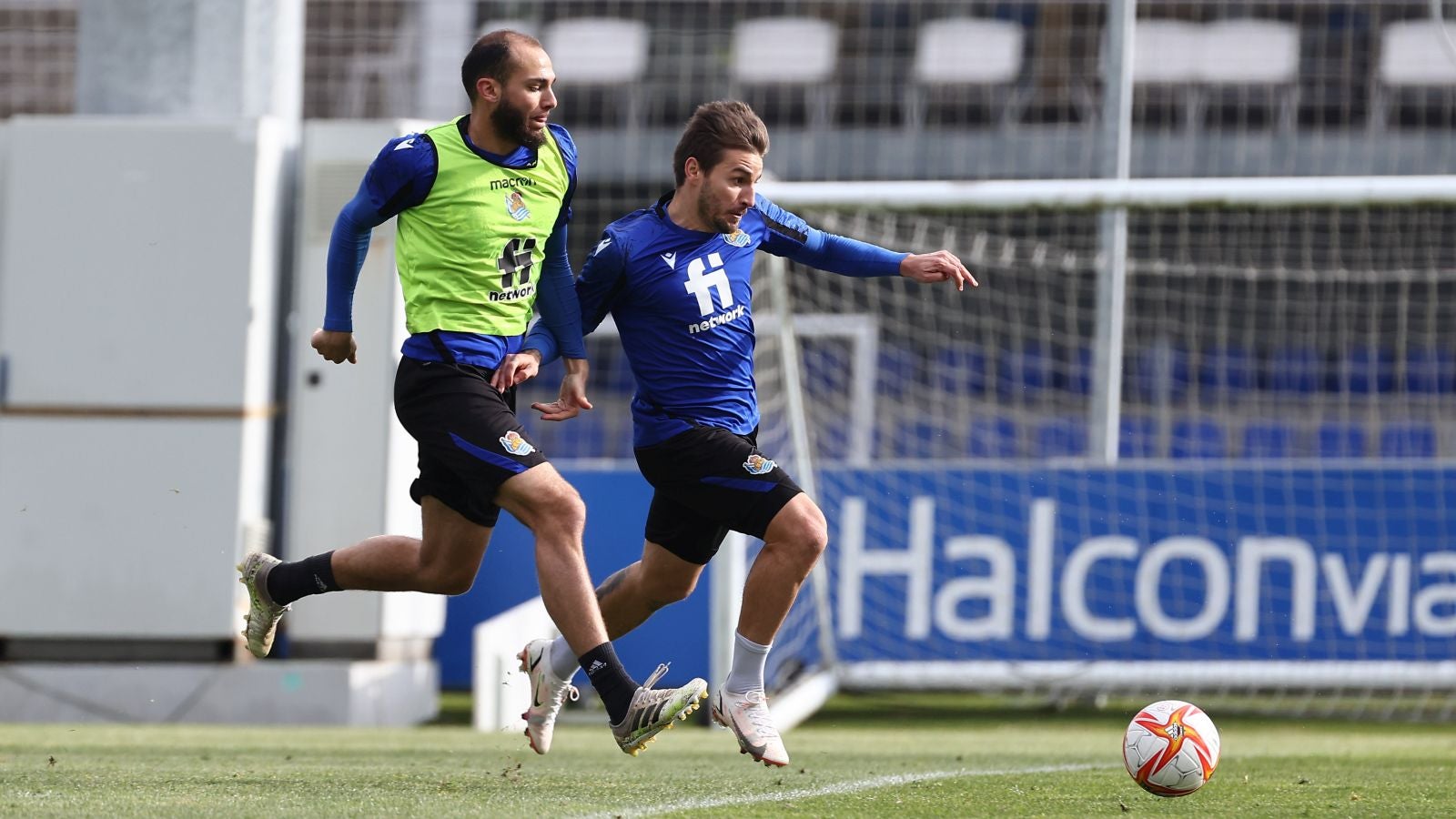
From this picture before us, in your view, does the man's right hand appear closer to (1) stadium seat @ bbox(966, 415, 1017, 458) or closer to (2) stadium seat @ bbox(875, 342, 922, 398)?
(2) stadium seat @ bbox(875, 342, 922, 398)

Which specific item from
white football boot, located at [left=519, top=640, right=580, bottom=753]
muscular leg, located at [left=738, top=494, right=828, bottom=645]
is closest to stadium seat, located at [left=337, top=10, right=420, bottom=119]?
white football boot, located at [left=519, top=640, right=580, bottom=753]

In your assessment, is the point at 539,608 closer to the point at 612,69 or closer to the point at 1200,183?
the point at 1200,183

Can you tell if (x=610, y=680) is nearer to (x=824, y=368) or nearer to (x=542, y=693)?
(x=542, y=693)

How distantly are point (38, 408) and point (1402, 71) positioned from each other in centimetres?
1156

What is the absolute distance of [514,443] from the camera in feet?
15.6

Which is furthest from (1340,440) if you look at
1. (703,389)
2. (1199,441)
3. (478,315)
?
(478,315)

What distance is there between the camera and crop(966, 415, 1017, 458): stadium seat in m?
13.0

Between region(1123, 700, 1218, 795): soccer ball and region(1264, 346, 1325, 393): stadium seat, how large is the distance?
38.1ft

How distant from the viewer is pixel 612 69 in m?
17.4

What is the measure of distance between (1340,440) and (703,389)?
9.86 meters

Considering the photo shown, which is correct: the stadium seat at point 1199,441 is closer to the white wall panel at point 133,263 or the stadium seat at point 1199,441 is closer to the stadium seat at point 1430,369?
the stadium seat at point 1430,369

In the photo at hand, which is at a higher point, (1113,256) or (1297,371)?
(1113,256)

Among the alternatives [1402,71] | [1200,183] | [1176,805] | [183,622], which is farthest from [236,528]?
[1402,71]

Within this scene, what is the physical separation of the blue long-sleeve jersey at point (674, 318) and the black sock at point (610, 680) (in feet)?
2.37
